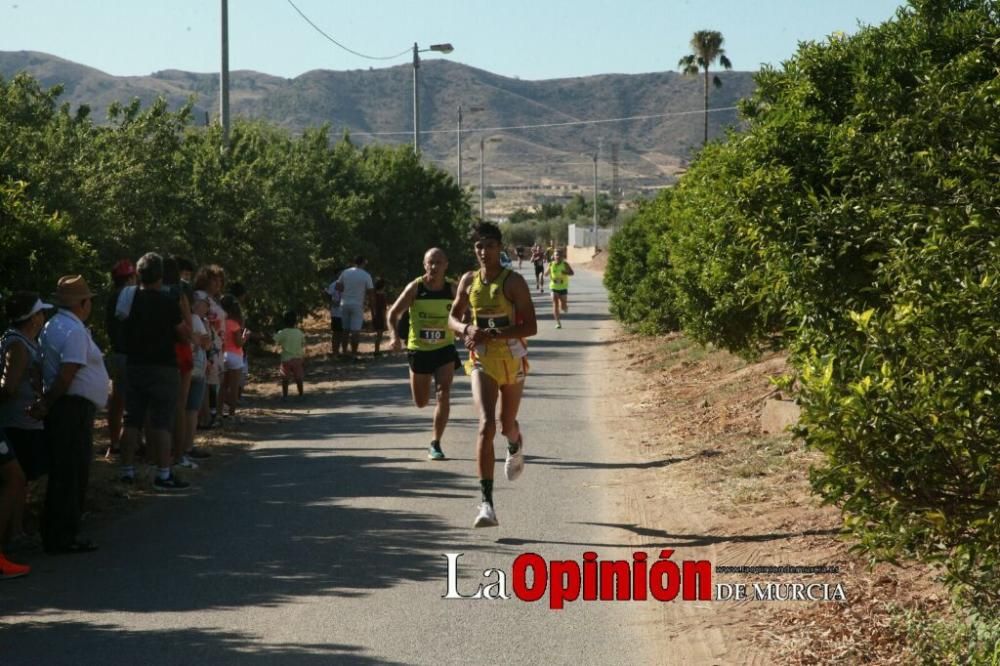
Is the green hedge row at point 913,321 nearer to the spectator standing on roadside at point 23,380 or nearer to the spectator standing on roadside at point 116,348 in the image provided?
the spectator standing on roadside at point 23,380

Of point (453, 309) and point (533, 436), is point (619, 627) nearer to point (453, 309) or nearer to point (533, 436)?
point (453, 309)

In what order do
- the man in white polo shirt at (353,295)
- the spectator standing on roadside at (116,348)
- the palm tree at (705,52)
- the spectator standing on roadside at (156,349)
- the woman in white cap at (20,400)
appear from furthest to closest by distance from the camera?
the palm tree at (705,52), the man in white polo shirt at (353,295), the spectator standing on roadside at (116,348), the spectator standing on roadside at (156,349), the woman in white cap at (20,400)

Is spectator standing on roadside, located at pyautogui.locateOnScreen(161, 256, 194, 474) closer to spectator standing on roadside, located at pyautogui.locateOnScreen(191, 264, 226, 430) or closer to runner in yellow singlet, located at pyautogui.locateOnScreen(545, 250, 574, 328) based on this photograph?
spectator standing on roadside, located at pyautogui.locateOnScreen(191, 264, 226, 430)

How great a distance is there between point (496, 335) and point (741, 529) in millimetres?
2171

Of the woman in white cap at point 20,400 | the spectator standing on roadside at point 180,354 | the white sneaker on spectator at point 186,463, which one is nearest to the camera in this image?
the woman in white cap at point 20,400

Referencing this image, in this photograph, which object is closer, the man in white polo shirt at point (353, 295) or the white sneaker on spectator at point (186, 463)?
the white sneaker on spectator at point (186, 463)

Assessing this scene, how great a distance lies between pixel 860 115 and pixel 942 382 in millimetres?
3812

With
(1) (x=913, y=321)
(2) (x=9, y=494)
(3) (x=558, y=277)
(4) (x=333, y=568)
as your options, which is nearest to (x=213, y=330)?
(2) (x=9, y=494)

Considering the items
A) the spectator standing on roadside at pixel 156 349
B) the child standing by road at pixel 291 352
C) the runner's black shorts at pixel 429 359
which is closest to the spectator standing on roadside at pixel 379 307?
the child standing by road at pixel 291 352

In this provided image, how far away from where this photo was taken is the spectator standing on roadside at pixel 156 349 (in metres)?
11.3

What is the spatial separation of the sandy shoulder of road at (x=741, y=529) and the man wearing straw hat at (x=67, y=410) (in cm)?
366

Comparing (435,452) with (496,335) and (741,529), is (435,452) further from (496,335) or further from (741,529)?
(741,529)

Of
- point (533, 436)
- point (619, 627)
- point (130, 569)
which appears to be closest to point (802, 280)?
point (619, 627)

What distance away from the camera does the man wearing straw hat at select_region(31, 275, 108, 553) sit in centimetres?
923
